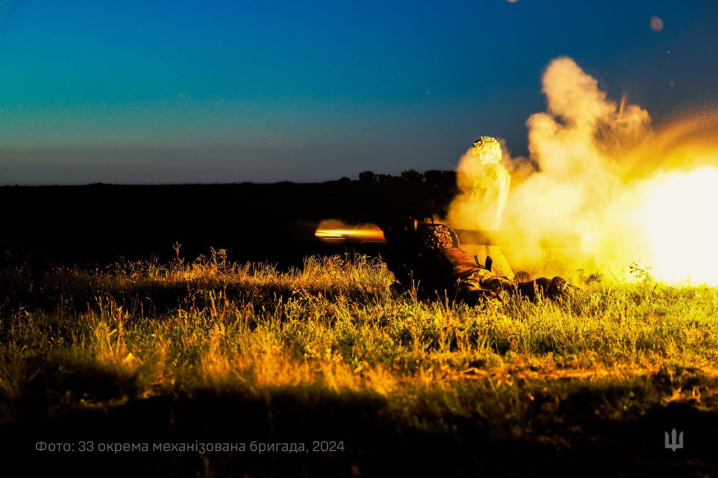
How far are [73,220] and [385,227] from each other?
3535 centimetres

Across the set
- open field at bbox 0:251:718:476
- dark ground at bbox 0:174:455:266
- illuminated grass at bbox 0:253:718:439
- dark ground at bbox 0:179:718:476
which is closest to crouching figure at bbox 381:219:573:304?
illuminated grass at bbox 0:253:718:439

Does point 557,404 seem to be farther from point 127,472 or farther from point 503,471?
point 127,472

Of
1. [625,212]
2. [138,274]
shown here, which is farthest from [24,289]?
[625,212]

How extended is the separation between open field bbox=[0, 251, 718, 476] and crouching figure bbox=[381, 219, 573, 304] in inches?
37.8

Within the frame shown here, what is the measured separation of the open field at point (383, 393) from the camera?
137 inches

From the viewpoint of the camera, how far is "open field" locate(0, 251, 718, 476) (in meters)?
3.47

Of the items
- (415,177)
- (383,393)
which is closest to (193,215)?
(415,177)

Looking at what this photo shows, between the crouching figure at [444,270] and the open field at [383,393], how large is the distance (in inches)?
37.8

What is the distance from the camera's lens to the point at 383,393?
4.07m

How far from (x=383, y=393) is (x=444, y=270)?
4.69 meters

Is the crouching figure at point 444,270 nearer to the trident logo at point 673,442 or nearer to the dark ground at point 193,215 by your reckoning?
the dark ground at point 193,215

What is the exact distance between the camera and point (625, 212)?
37.9 feet

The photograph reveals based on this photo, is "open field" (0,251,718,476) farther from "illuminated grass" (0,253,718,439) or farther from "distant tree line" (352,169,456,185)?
"distant tree line" (352,169,456,185)

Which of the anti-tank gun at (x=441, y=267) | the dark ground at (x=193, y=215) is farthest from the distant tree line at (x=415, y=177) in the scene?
the anti-tank gun at (x=441, y=267)
